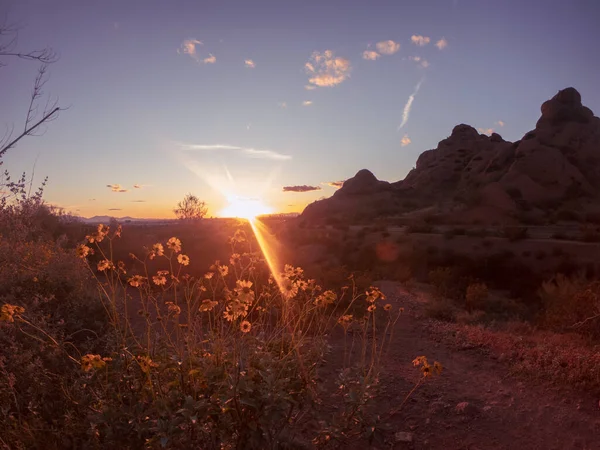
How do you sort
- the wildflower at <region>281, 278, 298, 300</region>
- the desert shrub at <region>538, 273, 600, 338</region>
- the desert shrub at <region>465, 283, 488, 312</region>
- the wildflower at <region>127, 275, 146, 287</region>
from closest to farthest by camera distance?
1. the wildflower at <region>127, 275, 146, 287</region>
2. the wildflower at <region>281, 278, 298, 300</region>
3. the desert shrub at <region>538, 273, 600, 338</region>
4. the desert shrub at <region>465, 283, 488, 312</region>

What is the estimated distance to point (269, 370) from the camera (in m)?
2.92

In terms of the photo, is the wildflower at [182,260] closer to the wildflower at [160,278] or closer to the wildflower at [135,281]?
the wildflower at [160,278]

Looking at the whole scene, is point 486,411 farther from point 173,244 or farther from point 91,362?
point 91,362

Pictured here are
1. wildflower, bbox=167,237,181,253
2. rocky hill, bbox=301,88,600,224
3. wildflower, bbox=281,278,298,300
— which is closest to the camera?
wildflower, bbox=167,237,181,253

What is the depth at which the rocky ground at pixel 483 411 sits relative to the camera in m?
4.23

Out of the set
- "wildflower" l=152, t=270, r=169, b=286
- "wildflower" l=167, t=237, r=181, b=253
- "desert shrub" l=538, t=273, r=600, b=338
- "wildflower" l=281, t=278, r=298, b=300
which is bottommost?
"desert shrub" l=538, t=273, r=600, b=338

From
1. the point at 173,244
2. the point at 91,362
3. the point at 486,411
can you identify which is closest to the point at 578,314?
the point at 486,411

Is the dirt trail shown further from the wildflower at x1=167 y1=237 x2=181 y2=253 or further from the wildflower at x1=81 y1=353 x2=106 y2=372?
the wildflower at x1=81 y1=353 x2=106 y2=372

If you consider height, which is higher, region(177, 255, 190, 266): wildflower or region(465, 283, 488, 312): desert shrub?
region(177, 255, 190, 266): wildflower

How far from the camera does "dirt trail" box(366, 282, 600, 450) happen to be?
4.23 m

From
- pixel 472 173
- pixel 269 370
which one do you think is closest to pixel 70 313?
pixel 269 370

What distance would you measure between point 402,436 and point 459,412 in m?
0.82

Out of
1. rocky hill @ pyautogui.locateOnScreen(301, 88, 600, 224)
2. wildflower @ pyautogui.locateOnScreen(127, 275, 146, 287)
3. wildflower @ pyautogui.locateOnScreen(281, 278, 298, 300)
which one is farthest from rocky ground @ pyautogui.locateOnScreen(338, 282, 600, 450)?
rocky hill @ pyautogui.locateOnScreen(301, 88, 600, 224)

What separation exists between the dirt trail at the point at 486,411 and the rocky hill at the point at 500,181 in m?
34.1
